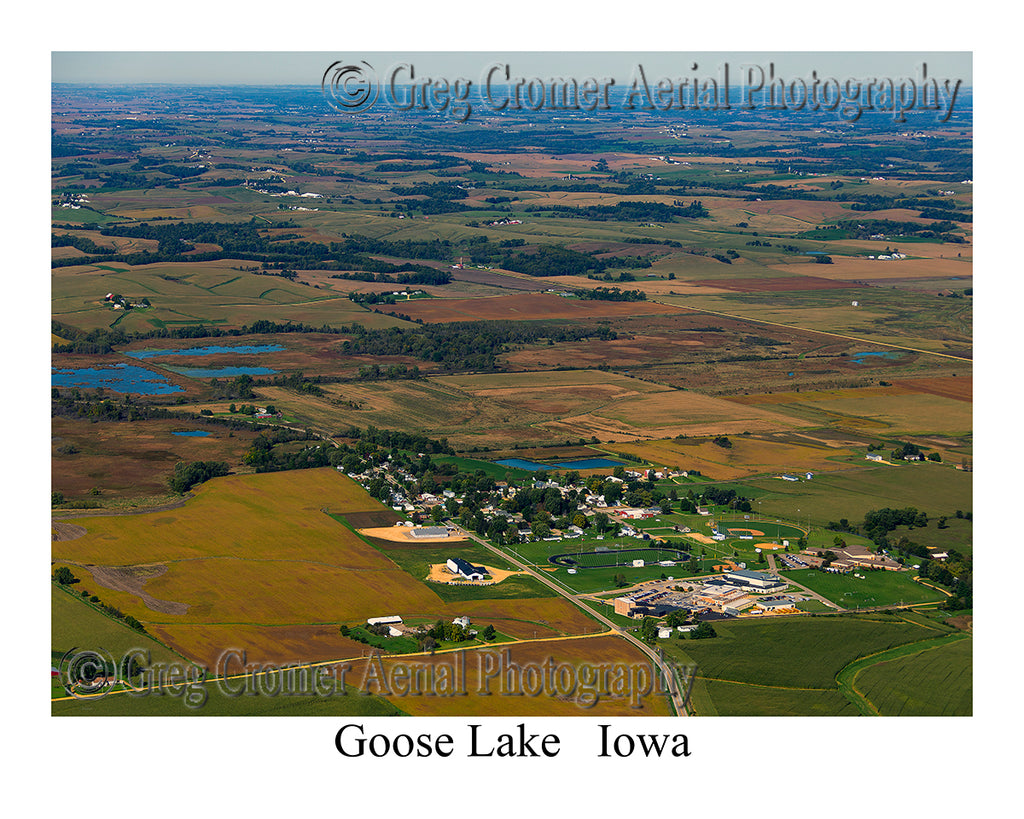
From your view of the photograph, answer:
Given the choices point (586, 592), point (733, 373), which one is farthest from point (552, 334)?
point (586, 592)

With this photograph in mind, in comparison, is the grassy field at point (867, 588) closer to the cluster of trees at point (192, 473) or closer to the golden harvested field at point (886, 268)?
the cluster of trees at point (192, 473)

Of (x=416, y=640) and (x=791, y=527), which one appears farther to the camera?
(x=791, y=527)

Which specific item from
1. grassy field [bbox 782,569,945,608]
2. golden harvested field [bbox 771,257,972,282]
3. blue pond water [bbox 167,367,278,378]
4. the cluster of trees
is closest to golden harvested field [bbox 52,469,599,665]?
the cluster of trees

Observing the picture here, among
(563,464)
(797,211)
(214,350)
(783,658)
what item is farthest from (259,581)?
(797,211)

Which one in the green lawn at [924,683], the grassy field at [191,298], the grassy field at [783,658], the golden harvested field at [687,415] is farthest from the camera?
the grassy field at [191,298]

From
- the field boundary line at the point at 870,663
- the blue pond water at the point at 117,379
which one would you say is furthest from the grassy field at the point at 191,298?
the field boundary line at the point at 870,663

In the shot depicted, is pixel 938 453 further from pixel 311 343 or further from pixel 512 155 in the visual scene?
pixel 512 155
